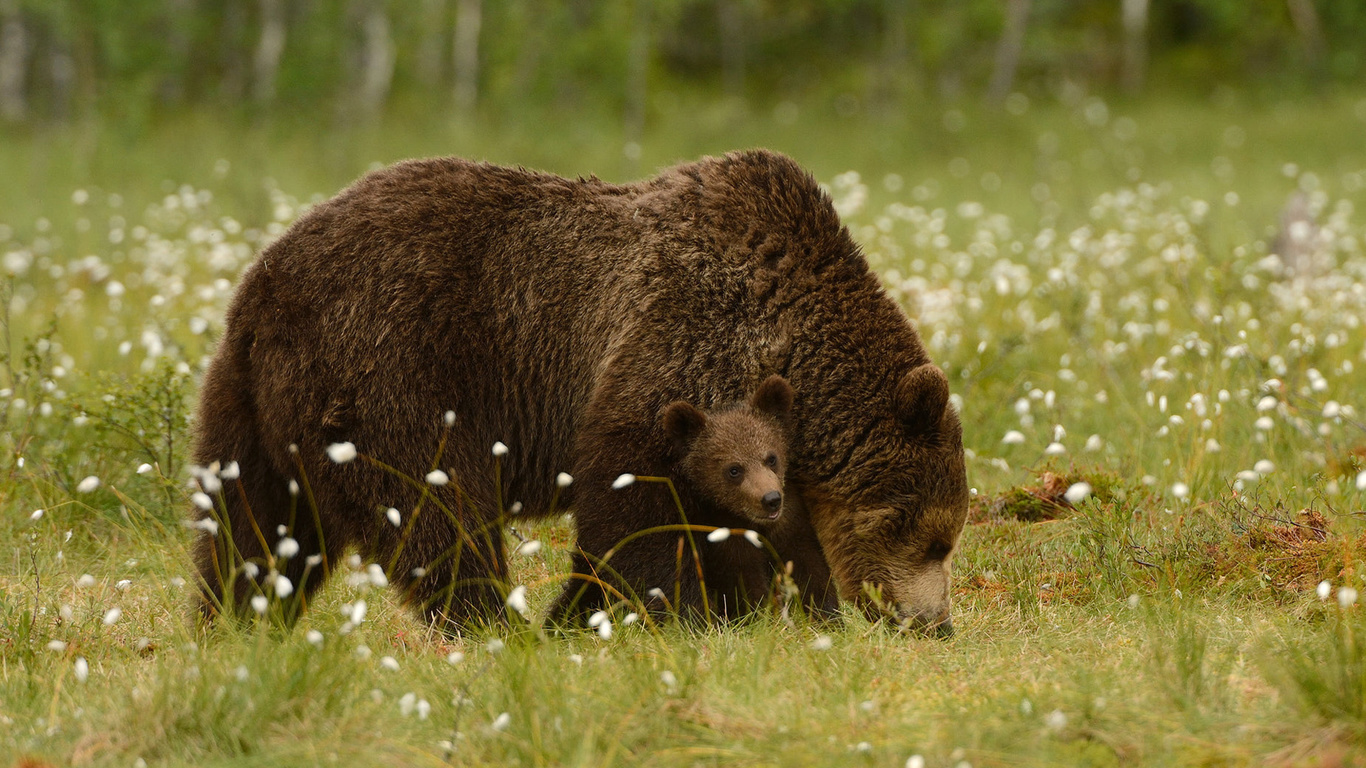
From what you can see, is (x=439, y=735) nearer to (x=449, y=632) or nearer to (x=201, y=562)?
(x=449, y=632)

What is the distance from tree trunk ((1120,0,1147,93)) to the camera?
3303cm

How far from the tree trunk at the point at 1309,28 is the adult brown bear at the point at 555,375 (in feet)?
104

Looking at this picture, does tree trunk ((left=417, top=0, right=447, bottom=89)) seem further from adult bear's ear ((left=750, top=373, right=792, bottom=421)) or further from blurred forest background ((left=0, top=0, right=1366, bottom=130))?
adult bear's ear ((left=750, top=373, right=792, bottom=421))

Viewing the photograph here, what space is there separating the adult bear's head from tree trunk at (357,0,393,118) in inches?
993

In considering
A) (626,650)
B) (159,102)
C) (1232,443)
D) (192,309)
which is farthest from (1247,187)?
(159,102)

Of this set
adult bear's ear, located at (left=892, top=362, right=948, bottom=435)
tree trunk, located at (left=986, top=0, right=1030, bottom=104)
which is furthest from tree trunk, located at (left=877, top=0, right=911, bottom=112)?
adult bear's ear, located at (left=892, top=362, right=948, bottom=435)

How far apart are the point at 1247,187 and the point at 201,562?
17.2m

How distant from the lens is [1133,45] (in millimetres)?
33188

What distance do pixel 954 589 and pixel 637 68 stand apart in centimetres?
1969

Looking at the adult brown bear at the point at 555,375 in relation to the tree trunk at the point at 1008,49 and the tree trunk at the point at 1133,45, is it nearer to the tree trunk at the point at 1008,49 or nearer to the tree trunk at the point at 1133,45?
the tree trunk at the point at 1008,49

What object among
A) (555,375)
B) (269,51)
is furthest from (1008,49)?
(555,375)

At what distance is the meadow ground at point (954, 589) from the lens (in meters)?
3.55

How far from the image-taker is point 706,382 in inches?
194

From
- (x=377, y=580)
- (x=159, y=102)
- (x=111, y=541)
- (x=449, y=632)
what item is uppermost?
(x=377, y=580)
